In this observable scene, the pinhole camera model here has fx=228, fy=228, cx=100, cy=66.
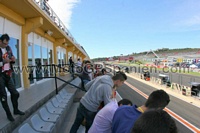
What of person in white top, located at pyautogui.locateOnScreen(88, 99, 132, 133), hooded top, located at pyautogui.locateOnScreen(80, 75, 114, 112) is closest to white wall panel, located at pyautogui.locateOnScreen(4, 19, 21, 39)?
hooded top, located at pyautogui.locateOnScreen(80, 75, 114, 112)

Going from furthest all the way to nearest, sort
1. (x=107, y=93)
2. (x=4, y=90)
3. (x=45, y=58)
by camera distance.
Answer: (x=45, y=58) < (x=4, y=90) < (x=107, y=93)

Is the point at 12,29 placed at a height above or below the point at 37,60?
above

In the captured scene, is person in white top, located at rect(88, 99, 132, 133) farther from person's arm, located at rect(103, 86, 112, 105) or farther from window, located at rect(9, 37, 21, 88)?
window, located at rect(9, 37, 21, 88)

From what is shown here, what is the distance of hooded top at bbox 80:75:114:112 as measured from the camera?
372 cm

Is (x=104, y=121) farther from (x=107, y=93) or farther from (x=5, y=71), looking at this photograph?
(x=5, y=71)

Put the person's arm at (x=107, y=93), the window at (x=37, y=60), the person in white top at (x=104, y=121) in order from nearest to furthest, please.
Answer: the person in white top at (x=104, y=121)
the person's arm at (x=107, y=93)
the window at (x=37, y=60)

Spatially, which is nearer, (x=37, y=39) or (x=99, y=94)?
(x=99, y=94)

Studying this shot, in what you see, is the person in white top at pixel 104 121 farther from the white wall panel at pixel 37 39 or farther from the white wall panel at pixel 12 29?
the white wall panel at pixel 37 39

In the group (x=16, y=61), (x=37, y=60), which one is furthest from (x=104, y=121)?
(x=37, y=60)

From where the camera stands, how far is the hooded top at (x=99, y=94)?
372cm

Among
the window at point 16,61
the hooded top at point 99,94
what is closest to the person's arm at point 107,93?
the hooded top at point 99,94

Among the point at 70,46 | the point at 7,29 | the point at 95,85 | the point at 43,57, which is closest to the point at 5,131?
the point at 95,85

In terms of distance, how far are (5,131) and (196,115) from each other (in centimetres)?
1004

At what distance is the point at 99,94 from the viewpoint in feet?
12.5
